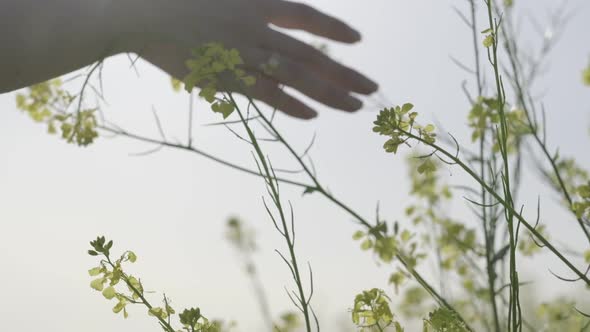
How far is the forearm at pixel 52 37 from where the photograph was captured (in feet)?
5.35

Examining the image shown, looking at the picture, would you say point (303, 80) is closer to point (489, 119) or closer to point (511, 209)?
point (489, 119)

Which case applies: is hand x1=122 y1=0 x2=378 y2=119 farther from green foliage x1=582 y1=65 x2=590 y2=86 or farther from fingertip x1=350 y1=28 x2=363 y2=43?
green foliage x1=582 y1=65 x2=590 y2=86

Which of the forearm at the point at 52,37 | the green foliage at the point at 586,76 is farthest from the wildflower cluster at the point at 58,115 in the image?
the green foliage at the point at 586,76

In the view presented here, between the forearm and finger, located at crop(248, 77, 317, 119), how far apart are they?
463mm

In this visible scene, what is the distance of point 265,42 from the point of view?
2.01 metres

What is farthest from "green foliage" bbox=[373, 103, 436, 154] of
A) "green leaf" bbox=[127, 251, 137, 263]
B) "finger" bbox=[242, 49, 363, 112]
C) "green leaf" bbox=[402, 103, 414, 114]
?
"finger" bbox=[242, 49, 363, 112]

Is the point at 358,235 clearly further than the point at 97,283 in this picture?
Yes

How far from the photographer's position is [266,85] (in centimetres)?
207

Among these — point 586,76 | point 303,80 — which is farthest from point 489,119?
point 303,80

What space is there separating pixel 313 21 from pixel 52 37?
821 millimetres

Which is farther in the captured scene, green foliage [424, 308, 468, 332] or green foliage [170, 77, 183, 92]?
green foliage [170, 77, 183, 92]

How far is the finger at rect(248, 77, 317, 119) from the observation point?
2055 mm

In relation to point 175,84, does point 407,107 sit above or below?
below

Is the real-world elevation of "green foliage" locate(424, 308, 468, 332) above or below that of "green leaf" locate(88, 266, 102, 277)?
below
